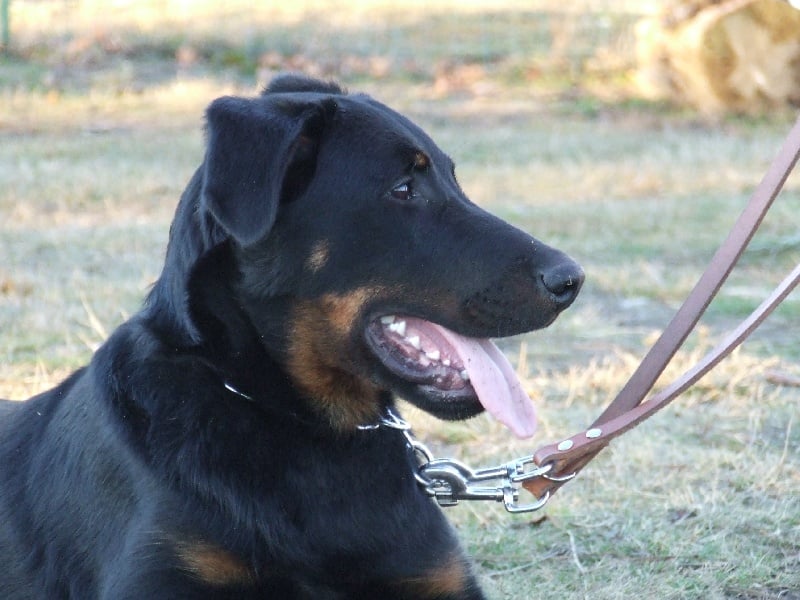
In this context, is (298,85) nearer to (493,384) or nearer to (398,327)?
(398,327)

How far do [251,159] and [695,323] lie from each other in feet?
3.96

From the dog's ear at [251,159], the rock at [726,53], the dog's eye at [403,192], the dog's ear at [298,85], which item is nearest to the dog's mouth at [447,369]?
the dog's eye at [403,192]

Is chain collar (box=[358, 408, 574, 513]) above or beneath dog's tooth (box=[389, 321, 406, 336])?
beneath

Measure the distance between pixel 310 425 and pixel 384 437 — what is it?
24 cm

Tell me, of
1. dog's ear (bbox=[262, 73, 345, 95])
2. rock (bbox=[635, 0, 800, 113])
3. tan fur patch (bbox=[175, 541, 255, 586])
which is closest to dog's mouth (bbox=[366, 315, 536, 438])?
tan fur patch (bbox=[175, 541, 255, 586])

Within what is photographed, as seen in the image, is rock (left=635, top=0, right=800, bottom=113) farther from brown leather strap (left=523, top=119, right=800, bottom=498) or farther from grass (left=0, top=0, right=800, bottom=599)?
brown leather strap (left=523, top=119, right=800, bottom=498)

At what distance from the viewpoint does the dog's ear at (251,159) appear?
9.77 feet

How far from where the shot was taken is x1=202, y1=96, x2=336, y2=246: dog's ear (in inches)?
117

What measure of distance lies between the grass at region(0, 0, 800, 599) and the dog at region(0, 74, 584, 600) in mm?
988

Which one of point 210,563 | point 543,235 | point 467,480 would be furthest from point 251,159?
point 543,235

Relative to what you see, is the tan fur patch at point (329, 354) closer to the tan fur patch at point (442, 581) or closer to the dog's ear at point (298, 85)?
the tan fur patch at point (442, 581)

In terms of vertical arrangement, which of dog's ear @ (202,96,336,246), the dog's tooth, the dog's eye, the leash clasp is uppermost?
dog's ear @ (202,96,336,246)

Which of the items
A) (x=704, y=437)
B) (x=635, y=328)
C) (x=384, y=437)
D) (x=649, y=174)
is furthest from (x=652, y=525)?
(x=649, y=174)

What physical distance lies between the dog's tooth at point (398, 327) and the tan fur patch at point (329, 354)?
99 millimetres
